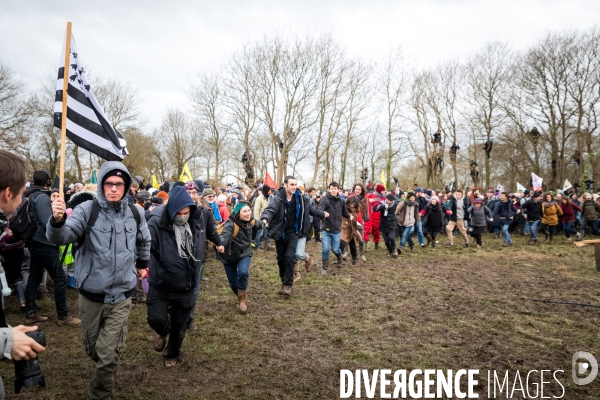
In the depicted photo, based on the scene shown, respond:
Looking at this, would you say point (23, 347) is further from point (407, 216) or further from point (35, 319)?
point (407, 216)

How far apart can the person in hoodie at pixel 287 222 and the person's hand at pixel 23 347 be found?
5168 millimetres

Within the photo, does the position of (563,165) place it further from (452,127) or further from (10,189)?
(10,189)

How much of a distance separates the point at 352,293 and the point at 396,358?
2944 millimetres

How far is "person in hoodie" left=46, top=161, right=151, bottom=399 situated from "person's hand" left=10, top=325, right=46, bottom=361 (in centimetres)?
154

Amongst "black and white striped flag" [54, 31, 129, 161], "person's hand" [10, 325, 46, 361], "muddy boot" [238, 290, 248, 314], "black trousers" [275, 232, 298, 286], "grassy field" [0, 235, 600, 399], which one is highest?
"black and white striped flag" [54, 31, 129, 161]

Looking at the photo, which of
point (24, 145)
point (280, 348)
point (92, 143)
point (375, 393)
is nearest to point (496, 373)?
point (375, 393)

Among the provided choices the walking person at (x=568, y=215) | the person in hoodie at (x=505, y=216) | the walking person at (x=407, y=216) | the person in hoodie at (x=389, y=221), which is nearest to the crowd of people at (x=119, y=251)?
the person in hoodie at (x=389, y=221)

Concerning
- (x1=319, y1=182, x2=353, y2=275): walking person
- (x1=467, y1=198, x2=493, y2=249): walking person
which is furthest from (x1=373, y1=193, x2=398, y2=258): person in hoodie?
(x1=467, y1=198, x2=493, y2=249): walking person

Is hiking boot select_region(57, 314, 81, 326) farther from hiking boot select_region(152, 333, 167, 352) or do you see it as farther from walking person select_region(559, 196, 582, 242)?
walking person select_region(559, 196, 582, 242)

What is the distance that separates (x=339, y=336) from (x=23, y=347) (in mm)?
4007

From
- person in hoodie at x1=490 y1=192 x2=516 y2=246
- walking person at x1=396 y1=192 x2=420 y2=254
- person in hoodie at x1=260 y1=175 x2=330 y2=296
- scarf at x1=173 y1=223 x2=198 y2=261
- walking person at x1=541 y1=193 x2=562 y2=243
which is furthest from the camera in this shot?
walking person at x1=541 y1=193 x2=562 y2=243

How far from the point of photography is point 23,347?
179 centimetres

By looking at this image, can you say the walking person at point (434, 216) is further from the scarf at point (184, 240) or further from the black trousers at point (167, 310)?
the black trousers at point (167, 310)

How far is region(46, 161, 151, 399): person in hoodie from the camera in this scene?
11.0 ft
